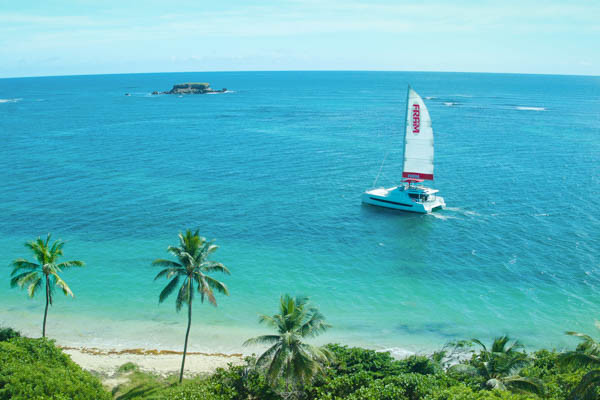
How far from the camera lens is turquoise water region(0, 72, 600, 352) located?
160 feet

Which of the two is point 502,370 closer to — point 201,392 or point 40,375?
point 201,392

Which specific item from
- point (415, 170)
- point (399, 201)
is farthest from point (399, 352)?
point (415, 170)

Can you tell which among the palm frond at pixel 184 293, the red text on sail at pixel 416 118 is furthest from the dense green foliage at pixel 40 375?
the red text on sail at pixel 416 118

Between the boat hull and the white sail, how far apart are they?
4508 millimetres

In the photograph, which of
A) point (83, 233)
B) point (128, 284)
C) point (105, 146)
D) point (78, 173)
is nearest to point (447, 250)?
point (128, 284)

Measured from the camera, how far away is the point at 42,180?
301 ft

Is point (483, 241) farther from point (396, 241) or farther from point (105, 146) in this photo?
point (105, 146)

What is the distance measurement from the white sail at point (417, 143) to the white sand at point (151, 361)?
5308cm

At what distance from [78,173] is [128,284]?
51759 mm

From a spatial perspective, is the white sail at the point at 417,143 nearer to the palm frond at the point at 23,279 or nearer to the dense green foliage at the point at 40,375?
the palm frond at the point at 23,279

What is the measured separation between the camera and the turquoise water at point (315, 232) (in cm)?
4869

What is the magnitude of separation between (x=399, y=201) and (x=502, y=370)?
5043cm

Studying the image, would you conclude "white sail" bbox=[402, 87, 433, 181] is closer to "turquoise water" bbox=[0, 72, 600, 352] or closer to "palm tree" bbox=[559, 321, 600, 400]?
"turquoise water" bbox=[0, 72, 600, 352]

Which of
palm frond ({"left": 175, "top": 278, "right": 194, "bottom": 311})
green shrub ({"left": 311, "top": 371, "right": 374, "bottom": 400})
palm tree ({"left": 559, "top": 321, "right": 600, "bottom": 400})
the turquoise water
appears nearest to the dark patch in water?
the turquoise water
